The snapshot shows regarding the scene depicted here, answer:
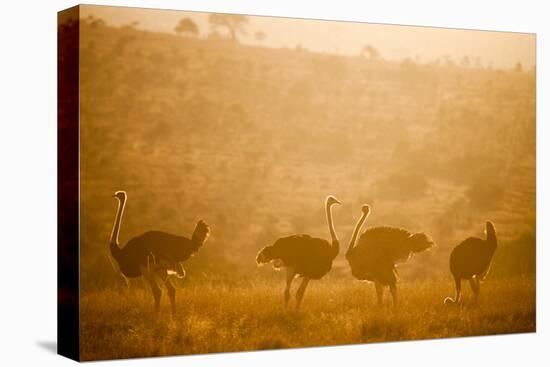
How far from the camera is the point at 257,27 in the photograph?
11.3m

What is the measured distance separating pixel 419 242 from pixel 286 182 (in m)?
1.45

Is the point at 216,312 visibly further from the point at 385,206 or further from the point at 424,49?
the point at 424,49

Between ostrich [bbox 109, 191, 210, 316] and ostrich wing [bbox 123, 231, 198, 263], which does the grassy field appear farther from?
ostrich wing [bbox 123, 231, 198, 263]

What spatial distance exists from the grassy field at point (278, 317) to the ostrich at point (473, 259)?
93 mm

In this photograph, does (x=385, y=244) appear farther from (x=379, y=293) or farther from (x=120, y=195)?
(x=120, y=195)

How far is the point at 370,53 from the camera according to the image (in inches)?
465

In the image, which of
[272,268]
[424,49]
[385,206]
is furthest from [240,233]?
[424,49]

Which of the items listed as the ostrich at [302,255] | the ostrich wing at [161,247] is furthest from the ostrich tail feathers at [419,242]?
the ostrich wing at [161,247]

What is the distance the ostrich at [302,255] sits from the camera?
448 inches

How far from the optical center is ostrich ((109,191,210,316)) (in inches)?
423

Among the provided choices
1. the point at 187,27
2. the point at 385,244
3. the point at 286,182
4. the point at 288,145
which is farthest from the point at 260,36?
the point at 385,244

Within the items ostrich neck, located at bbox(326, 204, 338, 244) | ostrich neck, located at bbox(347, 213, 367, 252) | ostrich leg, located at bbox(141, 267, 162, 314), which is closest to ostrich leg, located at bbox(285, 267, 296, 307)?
ostrich neck, located at bbox(326, 204, 338, 244)

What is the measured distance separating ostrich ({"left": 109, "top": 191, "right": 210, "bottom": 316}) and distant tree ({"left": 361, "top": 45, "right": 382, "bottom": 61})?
7.19ft

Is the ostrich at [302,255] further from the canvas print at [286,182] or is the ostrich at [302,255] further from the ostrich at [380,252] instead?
the ostrich at [380,252]
